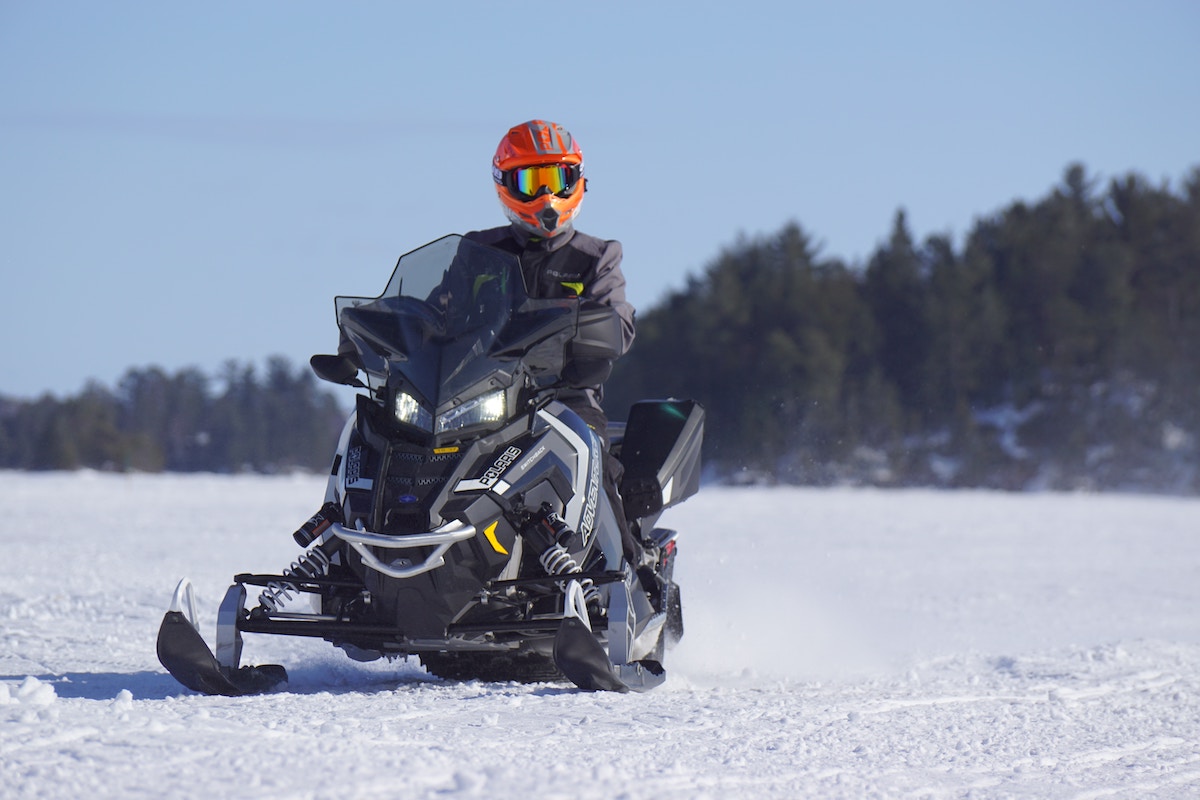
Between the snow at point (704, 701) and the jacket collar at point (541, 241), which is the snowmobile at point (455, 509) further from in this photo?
the jacket collar at point (541, 241)

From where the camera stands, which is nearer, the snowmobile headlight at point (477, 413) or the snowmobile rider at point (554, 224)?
the snowmobile headlight at point (477, 413)

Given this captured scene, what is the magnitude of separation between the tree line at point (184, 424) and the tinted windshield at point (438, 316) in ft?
87.3

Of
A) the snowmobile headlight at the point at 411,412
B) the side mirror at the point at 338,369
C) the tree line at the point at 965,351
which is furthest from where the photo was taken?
the tree line at the point at 965,351

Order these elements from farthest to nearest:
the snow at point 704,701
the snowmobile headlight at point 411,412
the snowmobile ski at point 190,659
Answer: the snowmobile headlight at point 411,412, the snowmobile ski at point 190,659, the snow at point 704,701

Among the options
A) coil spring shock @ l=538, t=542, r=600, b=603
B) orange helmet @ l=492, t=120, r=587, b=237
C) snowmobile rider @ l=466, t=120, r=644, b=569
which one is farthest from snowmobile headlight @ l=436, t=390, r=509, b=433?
orange helmet @ l=492, t=120, r=587, b=237

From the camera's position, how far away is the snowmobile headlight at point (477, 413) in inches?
161

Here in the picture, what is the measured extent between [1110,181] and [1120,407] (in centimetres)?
1257

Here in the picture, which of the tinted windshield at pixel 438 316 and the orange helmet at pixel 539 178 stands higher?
the orange helmet at pixel 539 178

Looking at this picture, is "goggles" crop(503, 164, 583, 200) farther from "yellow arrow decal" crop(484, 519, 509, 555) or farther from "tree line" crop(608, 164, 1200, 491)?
"tree line" crop(608, 164, 1200, 491)

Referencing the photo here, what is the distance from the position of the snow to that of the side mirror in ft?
3.30

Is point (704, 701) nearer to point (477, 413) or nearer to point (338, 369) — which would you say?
point (477, 413)

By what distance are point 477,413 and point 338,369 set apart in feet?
1.89

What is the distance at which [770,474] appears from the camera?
36188 millimetres

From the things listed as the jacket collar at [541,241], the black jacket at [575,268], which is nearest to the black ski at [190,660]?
the black jacket at [575,268]
